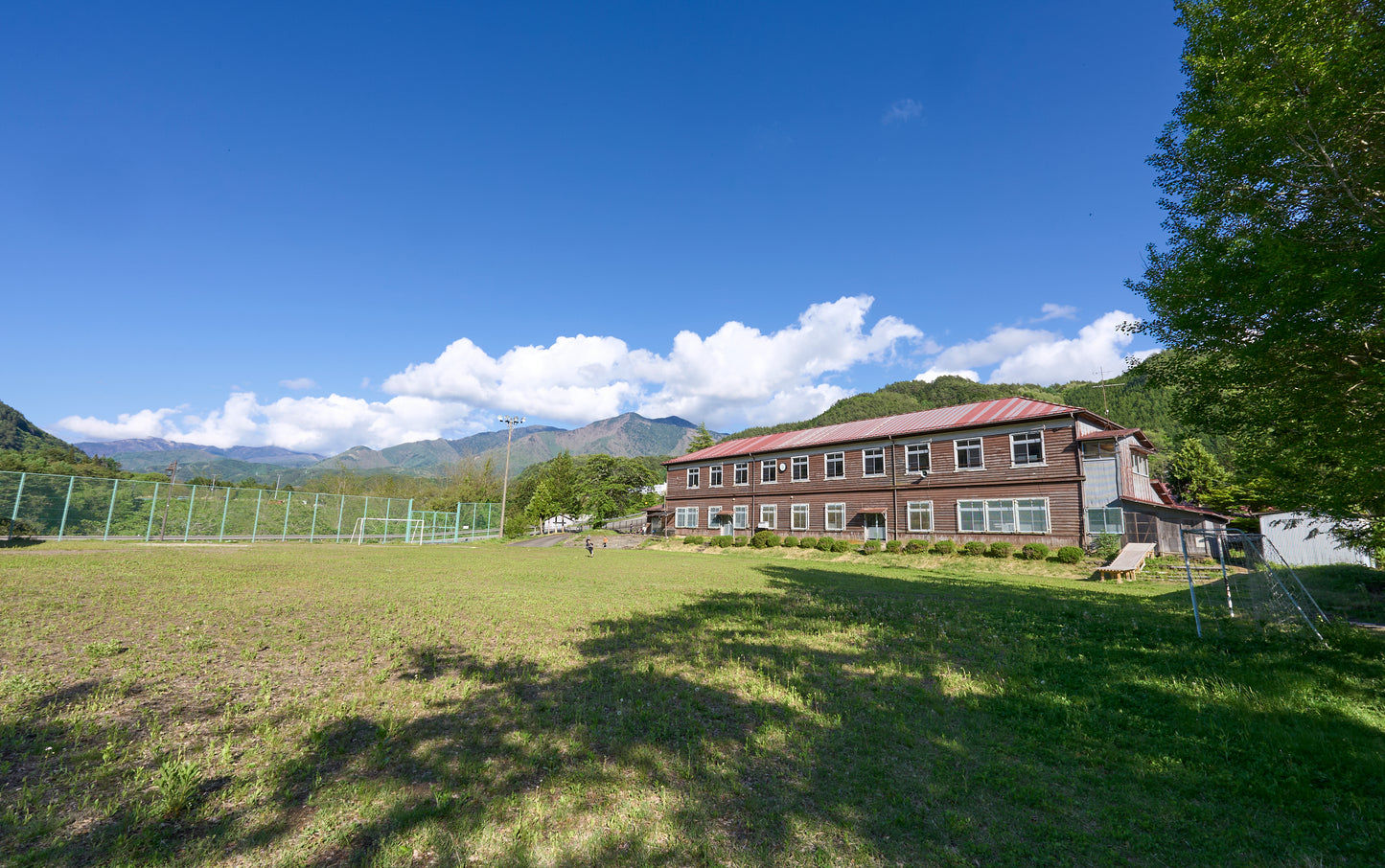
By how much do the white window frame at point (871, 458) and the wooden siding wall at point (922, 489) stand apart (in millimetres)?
152

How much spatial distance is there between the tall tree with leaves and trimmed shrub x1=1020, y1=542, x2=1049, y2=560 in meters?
16.8

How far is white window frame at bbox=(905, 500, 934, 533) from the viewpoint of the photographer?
33.3m

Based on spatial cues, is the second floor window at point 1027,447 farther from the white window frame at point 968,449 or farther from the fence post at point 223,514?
the fence post at point 223,514

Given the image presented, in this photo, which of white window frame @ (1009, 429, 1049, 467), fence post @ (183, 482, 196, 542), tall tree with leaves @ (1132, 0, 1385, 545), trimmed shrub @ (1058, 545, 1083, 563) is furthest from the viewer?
fence post @ (183, 482, 196, 542)

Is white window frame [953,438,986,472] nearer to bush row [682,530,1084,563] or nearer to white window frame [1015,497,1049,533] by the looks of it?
white window frame [1015,497,1049,533]

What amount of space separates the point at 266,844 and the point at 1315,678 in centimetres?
1184

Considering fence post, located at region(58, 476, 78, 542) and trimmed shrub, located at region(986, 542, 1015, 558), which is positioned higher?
fence post, located at region(58, 476, 78, 542)

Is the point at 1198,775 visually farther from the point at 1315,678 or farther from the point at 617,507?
the point at 617,507

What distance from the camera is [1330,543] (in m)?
26.5

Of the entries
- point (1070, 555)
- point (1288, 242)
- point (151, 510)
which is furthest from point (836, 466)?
point (151, 510)

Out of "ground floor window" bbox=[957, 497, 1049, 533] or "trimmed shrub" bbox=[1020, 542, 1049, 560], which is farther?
"ground floor window" bbox=[957, 497, 1049, 533]

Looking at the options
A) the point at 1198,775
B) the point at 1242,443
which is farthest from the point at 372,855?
the point at 1242,443

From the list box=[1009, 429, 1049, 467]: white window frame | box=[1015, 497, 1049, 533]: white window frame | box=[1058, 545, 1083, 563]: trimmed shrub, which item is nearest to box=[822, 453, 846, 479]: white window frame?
box=[1009, 429, 1049, 467]: white window frame

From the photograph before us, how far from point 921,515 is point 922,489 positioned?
1.69 meters
